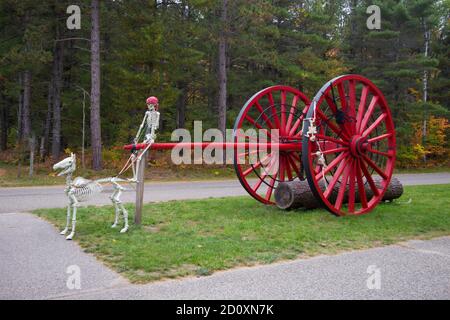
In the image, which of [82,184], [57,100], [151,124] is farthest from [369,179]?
[57,100]

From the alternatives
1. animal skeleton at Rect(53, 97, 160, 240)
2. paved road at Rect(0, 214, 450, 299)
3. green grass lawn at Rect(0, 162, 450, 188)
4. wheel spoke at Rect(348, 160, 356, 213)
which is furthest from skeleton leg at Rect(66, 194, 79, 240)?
green grass lawn at Rect(0, 162, 450, 188)

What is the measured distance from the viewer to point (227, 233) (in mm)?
6965

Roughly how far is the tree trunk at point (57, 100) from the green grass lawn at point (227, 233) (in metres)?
13.2

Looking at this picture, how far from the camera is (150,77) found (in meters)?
19.0

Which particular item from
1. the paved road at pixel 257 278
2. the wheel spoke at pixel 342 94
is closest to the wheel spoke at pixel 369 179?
the wheel spoke at pixel 342 94

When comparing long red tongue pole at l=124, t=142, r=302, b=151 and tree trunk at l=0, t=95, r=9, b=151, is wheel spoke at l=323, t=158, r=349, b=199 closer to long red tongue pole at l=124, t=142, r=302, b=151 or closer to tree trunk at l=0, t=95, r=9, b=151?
long red tongue pole at l=124, t=142, r=302, b=151

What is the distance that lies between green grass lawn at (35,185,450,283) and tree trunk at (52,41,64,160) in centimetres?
1321

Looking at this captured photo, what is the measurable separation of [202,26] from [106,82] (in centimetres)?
659

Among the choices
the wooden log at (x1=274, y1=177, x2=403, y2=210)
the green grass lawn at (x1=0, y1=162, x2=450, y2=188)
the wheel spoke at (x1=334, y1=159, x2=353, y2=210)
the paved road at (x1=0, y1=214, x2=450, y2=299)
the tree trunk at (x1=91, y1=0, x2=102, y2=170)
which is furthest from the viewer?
the tree trunk at (x1=91, y1=0, x2=102, y2=170)

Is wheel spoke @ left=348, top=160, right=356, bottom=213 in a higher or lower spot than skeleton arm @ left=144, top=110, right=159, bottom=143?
lower

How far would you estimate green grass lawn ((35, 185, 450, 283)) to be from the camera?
17.6 ft

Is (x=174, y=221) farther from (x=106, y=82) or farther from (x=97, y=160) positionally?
(x=106, y=82)

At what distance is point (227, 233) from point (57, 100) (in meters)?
Result: 17.0

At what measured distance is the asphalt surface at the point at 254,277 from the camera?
170 inches
